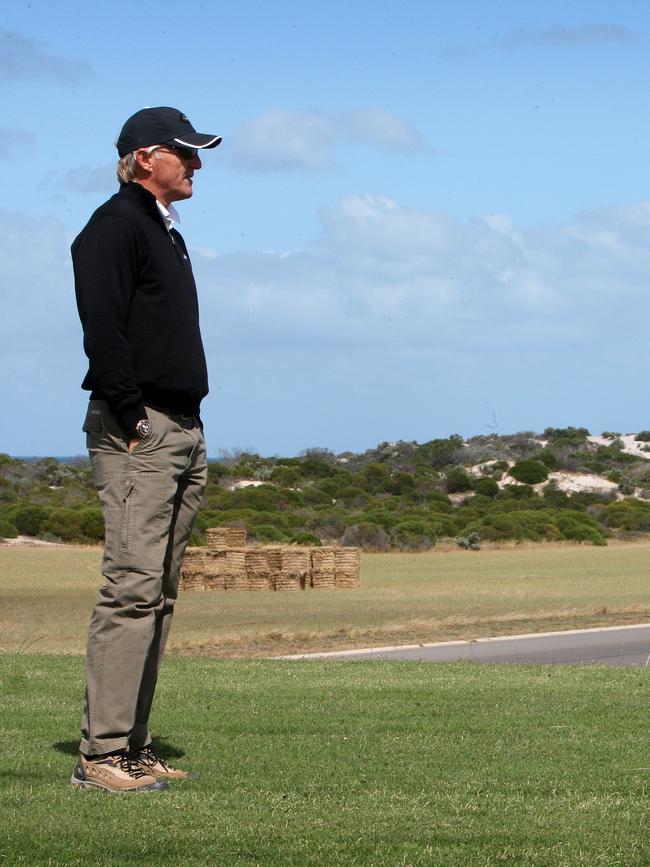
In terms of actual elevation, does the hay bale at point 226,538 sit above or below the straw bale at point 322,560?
above

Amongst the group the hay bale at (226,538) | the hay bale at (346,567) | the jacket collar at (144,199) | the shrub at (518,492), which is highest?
the shrub at (518,492)

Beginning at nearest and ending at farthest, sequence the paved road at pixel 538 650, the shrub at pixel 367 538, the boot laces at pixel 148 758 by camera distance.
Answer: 1. the boot laces at pixel 148 758
2. the paved road at pixel 538 650
3. the shrub at pixel 367 538

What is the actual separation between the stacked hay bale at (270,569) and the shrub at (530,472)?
48.2 meters

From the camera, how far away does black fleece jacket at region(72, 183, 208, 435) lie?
496 cm

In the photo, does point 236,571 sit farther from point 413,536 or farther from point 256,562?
point 413,536

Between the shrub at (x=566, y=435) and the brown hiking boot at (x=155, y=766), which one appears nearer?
the brown hiking boot at (x=155, y=766)

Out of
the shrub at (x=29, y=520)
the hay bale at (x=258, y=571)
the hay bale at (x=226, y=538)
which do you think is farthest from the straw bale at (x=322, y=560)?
the shrub at (x=29, y=520)

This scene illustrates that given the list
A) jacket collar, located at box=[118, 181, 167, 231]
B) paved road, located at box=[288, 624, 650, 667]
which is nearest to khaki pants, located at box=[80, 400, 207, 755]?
jacket collar, located at box=[118, 181, 167, 231]

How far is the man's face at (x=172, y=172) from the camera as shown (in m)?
5.34

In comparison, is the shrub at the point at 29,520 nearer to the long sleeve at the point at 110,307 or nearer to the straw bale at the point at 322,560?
the straw bale at the point at 322,560

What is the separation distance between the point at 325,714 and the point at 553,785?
2038 mm

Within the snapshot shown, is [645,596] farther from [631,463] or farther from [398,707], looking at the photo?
[631,463]

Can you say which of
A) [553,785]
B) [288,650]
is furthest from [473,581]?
[553,785]

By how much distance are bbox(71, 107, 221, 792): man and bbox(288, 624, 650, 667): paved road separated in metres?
7.25
